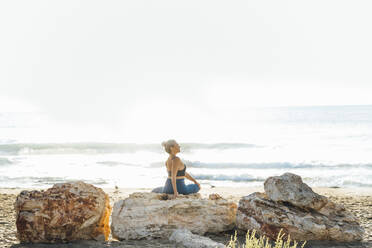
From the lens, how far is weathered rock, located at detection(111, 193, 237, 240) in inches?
260

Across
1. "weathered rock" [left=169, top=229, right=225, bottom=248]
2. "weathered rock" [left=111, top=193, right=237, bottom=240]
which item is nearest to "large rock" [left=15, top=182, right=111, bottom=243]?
"weathered rock" [left=111, top=193, right=237, bottom=240]

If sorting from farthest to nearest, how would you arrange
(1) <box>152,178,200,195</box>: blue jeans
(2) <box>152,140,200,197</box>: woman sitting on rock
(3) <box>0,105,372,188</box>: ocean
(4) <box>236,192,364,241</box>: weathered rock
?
1. (3) <box>0,105,372,188</box>: ocean
2. (1) <box>152,178,200,195</box>: blue jeans
3. (2) <box>152,140,200,197</box>: woman sitting on rock
4. (4) <box>236,192,364,241</box>: weathered rock

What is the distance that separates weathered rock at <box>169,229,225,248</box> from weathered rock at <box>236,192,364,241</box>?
995 mm

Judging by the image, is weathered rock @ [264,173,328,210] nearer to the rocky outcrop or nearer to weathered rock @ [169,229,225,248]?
the rocky outcrop

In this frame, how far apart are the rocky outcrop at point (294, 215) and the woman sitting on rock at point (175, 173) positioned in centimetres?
113

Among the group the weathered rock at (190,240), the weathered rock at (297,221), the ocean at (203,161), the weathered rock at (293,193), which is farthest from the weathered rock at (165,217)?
the ocean at (203,161)

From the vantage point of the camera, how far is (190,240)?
5.96 m

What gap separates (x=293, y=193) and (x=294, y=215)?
13.9 inches

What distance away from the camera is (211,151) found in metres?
31.7

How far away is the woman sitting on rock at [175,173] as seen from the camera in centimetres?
736

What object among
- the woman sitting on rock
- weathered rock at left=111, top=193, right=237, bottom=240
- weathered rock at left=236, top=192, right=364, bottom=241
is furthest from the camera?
the woman sitting on rock

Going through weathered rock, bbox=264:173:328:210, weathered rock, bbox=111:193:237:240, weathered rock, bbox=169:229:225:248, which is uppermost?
weathered rock, bbox=264:173:328:210

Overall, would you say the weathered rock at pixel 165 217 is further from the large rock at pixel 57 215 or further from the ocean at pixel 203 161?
the ocean at pixel 203 161

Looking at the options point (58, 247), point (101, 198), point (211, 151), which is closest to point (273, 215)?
point (101, 198)
